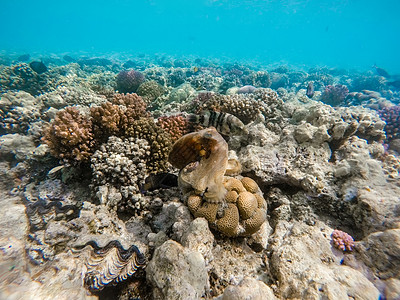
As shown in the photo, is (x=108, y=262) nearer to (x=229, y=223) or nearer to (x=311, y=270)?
(x=229, y=223)

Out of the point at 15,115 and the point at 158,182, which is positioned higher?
the point at 15,115

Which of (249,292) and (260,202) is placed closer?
(249,292)

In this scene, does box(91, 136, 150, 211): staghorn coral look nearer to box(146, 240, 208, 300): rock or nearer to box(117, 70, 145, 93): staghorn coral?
box(146, 240, 208, 300): rock

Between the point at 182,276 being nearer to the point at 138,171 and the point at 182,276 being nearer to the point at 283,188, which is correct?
the point at 138,171

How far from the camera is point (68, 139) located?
331cm

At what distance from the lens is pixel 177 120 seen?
4641 mm

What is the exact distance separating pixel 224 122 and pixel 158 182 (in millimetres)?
1911

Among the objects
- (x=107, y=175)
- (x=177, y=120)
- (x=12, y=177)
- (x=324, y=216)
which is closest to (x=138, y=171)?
(x=107, y=175)

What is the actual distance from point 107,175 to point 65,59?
3902 centimetres

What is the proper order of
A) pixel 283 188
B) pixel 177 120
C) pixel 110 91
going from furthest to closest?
pixel 110 91 → pixel 177 120 → pixel 283 188

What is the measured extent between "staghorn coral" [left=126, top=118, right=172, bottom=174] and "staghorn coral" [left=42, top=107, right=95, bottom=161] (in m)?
0.80

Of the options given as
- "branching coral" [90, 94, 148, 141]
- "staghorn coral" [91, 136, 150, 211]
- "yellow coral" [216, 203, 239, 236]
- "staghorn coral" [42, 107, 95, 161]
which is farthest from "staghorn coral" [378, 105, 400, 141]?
"staghorn coral" [42, 107, 95, 161]

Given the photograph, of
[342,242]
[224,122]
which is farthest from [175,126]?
[342,242]

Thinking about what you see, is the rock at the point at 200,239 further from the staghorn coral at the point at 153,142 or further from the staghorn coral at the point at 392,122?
the staghorn coral at the point at 392,122
